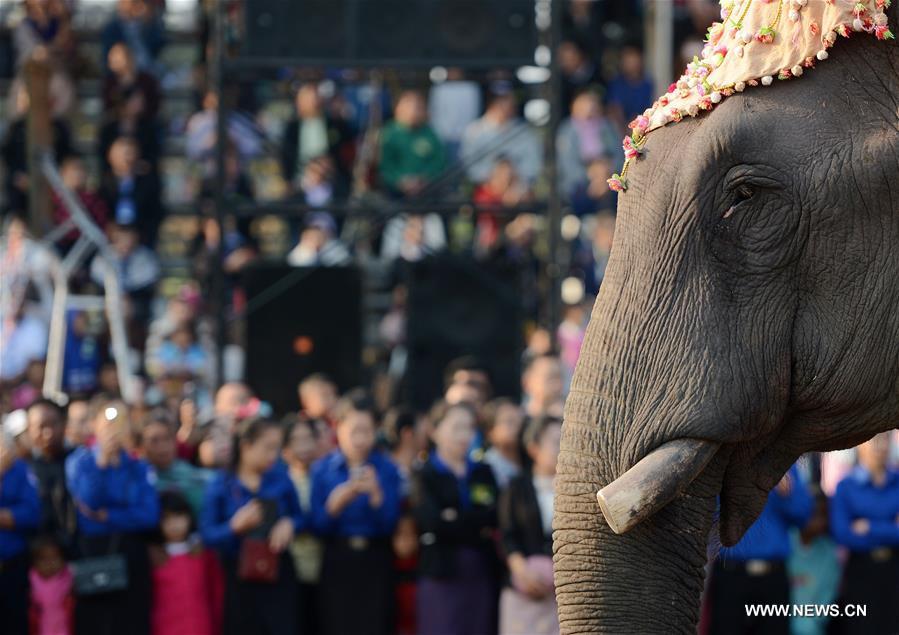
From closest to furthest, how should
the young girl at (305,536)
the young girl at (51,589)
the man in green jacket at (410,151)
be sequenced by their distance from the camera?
the young girl at (51,589) < the young girl at (305,536) < the man in green jacket at (410,151)

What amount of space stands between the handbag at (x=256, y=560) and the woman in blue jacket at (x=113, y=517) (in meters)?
0.49

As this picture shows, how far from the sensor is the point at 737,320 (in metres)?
3.78

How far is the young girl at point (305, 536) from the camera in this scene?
959cm

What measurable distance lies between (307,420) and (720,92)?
618 centimetres

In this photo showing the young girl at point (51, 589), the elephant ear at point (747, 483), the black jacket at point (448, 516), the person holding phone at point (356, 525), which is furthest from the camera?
the person holding phone at point (356, 525)

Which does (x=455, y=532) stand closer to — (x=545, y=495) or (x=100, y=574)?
(x=545, y=495)

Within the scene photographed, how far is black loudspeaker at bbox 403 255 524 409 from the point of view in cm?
1268

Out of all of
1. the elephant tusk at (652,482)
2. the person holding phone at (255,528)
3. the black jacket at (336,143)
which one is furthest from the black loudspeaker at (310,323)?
the elephant tusk at (652,482)

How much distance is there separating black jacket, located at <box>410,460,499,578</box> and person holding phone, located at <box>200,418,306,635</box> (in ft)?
2.19

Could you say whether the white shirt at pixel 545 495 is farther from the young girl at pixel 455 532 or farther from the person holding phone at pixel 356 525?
the person holding phone at pixel 356 525

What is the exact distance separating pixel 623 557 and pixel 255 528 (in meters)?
5.77

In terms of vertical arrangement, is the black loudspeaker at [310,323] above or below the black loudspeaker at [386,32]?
below

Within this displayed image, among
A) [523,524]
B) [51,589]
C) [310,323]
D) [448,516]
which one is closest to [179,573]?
[51,589]

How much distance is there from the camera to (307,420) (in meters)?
9.81
